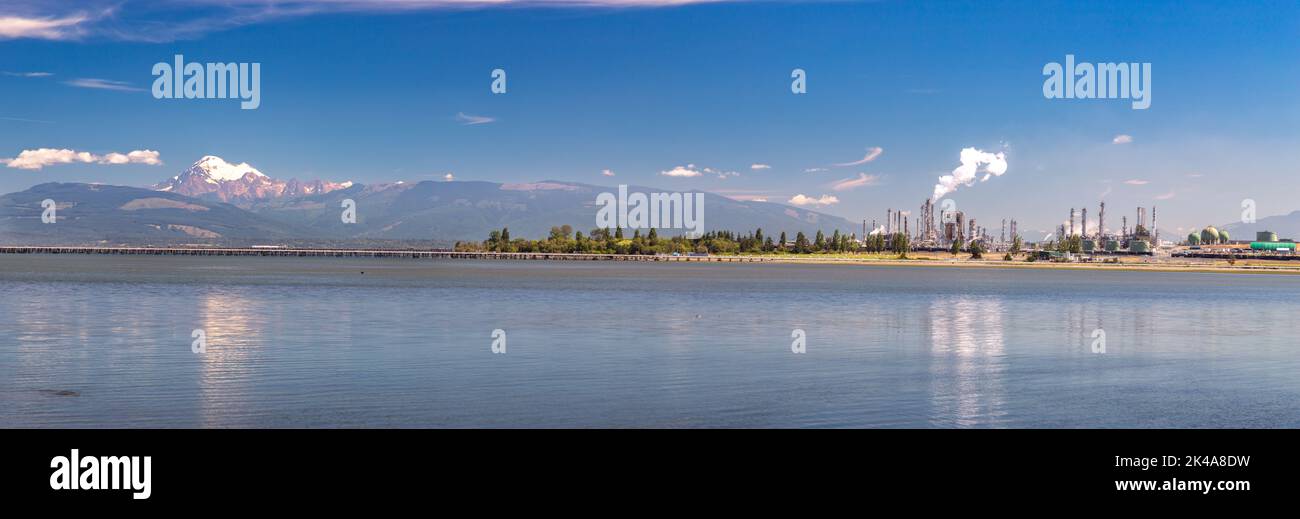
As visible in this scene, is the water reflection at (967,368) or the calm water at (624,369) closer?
the calm water at (624,369)

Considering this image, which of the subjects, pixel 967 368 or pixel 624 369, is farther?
pixel 967 368

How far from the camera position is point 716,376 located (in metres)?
32.4

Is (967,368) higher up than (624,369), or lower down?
lower down

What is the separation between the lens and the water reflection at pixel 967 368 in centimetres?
2577

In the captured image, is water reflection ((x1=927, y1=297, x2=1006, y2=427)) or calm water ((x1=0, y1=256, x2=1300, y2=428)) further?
water reflection ((x1=927, y1=297, x2=1006, y2=427))

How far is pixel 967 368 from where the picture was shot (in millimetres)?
35938

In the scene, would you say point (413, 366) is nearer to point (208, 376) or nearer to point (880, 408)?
point (208, 376)

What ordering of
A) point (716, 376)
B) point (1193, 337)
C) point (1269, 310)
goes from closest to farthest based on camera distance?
point (716, 376) → point (1193, 337) → point (1269, 310)

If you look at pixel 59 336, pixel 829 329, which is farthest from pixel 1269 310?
pixel 59 336

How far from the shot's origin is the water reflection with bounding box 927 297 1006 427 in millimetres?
25766
